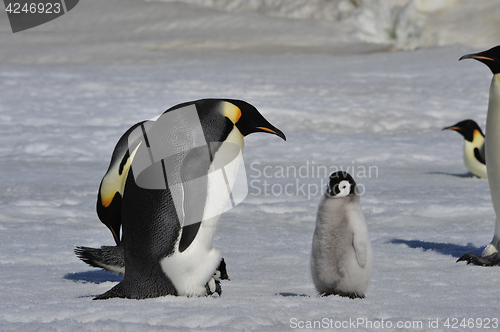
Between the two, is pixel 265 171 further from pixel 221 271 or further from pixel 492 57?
pixel 221 271

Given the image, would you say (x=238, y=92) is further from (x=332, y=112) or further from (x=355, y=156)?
(x=355, y=156)

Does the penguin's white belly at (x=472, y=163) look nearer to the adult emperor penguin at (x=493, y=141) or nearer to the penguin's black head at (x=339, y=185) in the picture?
the adult emperor penguin at (x=493, y=141)

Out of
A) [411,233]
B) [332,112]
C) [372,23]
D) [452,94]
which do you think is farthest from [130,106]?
[372,23]

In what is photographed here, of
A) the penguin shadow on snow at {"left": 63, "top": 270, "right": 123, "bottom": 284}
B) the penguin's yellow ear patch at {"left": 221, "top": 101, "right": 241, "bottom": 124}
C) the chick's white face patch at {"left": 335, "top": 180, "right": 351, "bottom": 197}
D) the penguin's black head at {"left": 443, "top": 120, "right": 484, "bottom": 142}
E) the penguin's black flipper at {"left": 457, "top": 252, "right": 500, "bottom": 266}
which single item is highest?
the penguin's yellow ear patch at {"left": 221, "top": 101, "right": 241, "bottom": 124}

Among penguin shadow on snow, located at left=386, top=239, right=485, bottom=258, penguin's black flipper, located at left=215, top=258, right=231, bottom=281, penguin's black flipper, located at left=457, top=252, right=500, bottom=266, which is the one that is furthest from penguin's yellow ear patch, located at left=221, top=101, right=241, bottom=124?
penguin shadow on snow, located at left=386, top=239, right=485, bottom=258

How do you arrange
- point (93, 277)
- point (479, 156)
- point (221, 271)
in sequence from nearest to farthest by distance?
point (221, 271) → point (93, 277) → point (479, 156)

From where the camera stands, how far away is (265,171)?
6.17m

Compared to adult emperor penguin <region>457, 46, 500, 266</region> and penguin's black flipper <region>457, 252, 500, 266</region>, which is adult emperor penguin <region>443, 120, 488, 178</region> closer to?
adult emperor penguin <region>457, 46, 500, 266</region>

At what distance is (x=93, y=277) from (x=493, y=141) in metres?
1.93

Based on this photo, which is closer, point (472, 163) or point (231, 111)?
point (231, 111)

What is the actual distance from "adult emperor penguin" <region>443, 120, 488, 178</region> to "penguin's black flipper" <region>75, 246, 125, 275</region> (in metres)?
4.05

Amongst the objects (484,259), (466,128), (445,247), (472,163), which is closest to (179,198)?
(484,259)

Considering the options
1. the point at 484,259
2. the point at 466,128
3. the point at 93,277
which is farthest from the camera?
the point at 466,128

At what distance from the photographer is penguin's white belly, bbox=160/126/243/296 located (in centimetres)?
222
